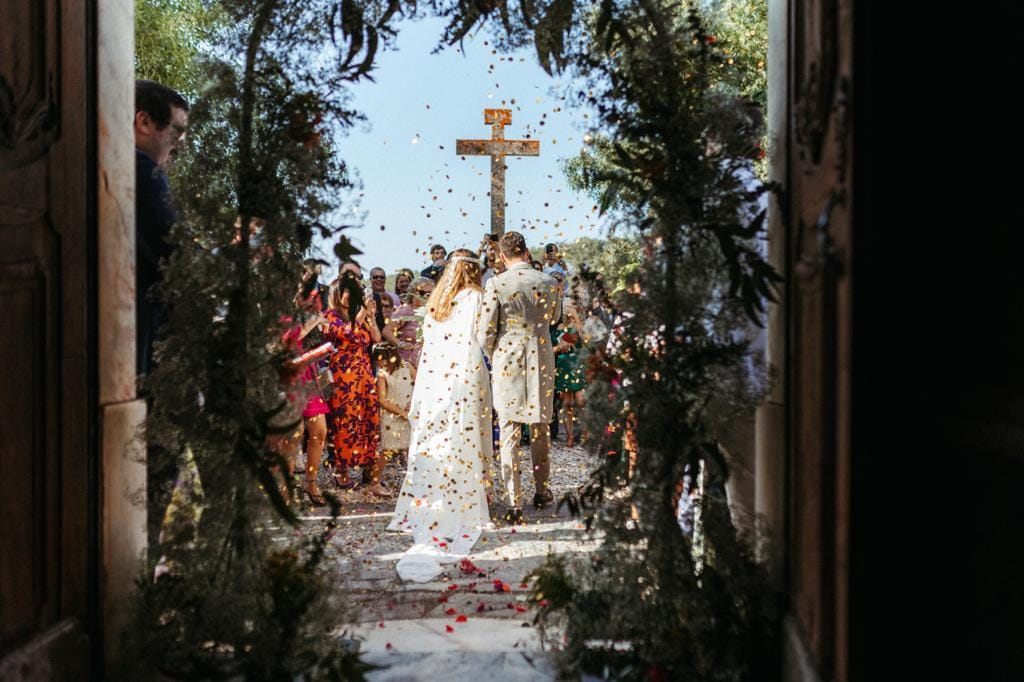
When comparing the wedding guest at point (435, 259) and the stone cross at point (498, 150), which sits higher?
the stone cross at point (498, 150)

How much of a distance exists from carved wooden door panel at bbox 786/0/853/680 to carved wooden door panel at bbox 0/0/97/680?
2359 mm

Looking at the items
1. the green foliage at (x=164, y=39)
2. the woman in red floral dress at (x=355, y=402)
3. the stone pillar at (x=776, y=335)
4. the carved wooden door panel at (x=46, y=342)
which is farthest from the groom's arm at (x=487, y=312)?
the green foliage at (x=164, y=39)

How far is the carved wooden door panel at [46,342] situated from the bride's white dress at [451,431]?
5.04m

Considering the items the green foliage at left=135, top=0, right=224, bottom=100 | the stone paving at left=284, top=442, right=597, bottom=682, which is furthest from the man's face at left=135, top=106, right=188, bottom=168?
the green foliage at left=135, top=0, right=224, bottom=100

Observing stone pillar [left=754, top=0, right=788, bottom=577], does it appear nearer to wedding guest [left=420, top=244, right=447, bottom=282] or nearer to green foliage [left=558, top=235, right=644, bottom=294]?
green foliage [left=558, top=235, right=644, bottom=294]

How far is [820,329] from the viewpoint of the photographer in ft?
9.80

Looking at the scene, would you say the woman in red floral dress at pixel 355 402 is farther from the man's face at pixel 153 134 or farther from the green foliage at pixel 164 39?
the green foliage at pixel 164 39

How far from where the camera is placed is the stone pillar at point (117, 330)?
3.80 metres

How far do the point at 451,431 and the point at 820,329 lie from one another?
6062 mm

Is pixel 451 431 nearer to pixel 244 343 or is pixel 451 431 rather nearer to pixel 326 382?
pixel 326 382

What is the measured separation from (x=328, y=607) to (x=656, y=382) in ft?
4.65

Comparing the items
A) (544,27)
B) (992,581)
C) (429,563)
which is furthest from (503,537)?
(992,581)

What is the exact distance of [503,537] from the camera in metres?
8.28

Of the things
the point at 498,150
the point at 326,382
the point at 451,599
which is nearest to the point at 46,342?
the point at 451,599
